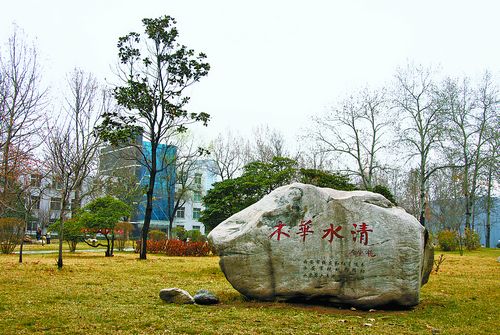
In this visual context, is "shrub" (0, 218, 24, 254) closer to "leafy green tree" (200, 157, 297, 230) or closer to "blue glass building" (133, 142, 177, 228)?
"leafy green tree" (200, 157, 297, 230)

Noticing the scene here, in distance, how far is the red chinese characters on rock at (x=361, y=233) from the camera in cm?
750

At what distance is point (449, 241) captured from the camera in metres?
28.0

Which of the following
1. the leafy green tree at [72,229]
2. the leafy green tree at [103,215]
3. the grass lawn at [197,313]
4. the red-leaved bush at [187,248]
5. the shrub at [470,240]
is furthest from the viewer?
the shrub at [470,240]

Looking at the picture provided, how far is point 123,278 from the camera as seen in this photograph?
36.8ft

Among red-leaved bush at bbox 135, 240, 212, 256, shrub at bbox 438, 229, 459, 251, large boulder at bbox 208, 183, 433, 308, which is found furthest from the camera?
shrub at bbox 438, 229, 459, 251

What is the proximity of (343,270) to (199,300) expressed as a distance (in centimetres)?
244

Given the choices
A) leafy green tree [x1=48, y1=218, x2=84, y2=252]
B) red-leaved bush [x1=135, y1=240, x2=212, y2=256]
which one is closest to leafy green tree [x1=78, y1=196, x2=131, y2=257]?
leafy green tree [x1=48, y1=218, x2=84, y2=252]

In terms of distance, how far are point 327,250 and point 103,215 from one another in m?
14.8

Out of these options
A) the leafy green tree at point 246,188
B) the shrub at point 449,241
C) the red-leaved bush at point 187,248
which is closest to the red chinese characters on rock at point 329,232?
the red-leaved bush at point 187,248

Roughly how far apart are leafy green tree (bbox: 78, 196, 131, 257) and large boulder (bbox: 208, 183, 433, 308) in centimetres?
1332

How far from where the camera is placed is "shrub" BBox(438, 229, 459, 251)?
28.0 metres

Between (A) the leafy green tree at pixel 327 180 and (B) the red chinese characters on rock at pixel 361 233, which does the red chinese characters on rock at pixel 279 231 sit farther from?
(A) the leafy green tree at pixel 327 180

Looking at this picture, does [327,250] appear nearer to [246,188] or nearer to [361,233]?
[361,233]

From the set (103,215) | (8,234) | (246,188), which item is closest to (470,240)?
(246,188)
